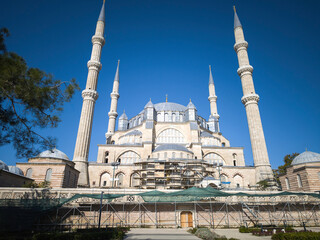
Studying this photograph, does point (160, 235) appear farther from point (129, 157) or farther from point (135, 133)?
point (135, 133)

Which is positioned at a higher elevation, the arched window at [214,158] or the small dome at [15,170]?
the arched window at [214,158]

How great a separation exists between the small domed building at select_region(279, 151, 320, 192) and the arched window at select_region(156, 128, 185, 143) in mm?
13860

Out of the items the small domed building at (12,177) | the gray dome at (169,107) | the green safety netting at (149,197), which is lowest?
the green safety netting at (149,197)

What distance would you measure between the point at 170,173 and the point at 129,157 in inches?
286

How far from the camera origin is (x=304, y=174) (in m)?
19.1

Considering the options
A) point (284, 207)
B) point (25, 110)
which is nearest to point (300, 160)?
point (284, 207)

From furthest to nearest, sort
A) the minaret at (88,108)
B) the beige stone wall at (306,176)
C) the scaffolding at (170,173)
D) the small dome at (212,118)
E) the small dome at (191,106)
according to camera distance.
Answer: the small dome at (212,118), the small dome at (191,106), the scaffolding at (170,173), the minaret at (88,108), the beige stone wall at (306,176)

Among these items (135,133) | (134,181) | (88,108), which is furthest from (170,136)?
(88,108)

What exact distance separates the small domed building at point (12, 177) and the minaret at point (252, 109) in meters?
23.1

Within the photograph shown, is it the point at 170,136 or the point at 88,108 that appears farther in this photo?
the point at 170,136

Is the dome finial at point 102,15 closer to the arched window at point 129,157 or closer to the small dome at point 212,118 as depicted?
the arched window at point 129,157

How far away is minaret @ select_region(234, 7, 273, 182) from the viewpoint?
23778 mm

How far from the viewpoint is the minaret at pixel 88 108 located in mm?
22469

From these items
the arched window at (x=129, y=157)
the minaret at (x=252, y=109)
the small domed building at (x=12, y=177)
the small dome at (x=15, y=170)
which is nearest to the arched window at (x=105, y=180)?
the arched window at (x=129, y=157)
